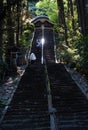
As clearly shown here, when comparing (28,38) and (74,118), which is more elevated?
(74,118)

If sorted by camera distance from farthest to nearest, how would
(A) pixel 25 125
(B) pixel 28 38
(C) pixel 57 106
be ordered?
(B) pixel 28 38 → (C) pixel 57 106 → (A) pixel 25 125

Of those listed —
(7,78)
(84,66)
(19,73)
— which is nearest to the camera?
(84,66)

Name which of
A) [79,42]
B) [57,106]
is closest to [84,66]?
[79,42]

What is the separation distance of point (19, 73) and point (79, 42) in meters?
4.43

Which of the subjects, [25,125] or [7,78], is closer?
[25,125]

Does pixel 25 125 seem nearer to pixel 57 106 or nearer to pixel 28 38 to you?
pixel 57 106

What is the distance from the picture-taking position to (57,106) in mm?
15203

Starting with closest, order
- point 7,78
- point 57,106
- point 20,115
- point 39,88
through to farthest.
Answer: point 20,115 → point 57,106 → point 39,88 → point 7,78

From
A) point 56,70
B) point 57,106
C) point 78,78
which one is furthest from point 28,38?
point 57,106

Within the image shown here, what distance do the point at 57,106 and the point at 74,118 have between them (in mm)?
1796

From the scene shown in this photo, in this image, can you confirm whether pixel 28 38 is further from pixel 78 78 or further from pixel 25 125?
pixel 25 125

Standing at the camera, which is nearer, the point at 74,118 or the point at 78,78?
the point at 74,118

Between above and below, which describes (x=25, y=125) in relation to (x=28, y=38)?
above

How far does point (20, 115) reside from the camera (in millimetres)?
14016
